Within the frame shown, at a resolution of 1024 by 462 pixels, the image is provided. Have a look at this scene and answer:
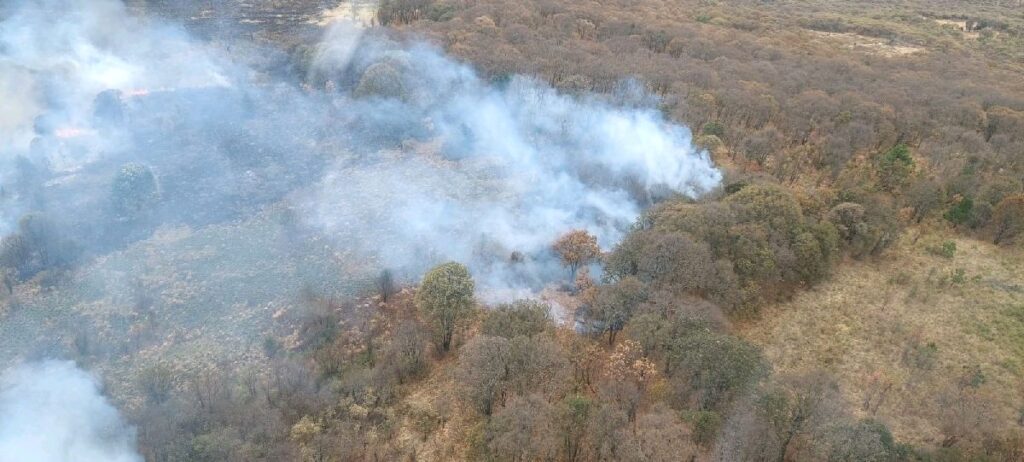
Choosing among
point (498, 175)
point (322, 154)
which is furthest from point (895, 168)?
point (322, 154)

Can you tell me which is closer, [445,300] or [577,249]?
[445,300]

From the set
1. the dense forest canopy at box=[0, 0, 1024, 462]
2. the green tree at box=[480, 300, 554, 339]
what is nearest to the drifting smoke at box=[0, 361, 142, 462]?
the dense forest canopy at box=[0, 0, 1024, 462]

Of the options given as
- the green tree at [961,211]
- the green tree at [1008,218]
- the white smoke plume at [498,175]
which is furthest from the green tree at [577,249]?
the green tree at [1008,218]

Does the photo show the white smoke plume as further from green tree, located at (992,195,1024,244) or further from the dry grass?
green tree, located at (992,195,1024,244)

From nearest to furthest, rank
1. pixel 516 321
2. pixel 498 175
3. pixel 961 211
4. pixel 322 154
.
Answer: pixel 516 321 → pixel 961 211 → pixel 498 175 → pixel 322 154

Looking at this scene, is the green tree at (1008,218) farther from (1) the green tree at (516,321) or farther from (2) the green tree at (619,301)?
(1) the green tree at (516,321)

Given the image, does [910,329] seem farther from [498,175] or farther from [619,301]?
[498,175]

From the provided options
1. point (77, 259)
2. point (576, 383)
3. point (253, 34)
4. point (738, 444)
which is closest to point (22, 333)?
point (77, 259)

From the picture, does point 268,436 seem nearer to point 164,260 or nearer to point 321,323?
point 321,323
